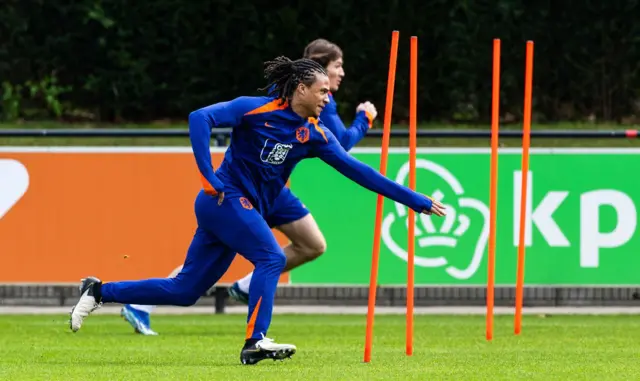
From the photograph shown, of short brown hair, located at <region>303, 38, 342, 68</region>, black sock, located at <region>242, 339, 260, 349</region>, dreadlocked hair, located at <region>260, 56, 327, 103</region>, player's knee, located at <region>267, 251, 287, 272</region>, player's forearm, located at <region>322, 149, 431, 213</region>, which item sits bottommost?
black sock, located at <region>242, 339, 260, 349</region>

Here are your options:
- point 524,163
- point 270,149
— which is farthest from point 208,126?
point 524,163

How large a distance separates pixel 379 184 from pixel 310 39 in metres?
8.50

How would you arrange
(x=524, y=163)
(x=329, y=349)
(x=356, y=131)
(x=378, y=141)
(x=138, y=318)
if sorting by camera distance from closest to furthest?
(x=329, y=349), (x=356, y=131), (x=524, y=163), (x=138, y=318), (x=378, y=141)

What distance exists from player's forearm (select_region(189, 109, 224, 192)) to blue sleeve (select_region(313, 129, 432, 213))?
1.99 feet

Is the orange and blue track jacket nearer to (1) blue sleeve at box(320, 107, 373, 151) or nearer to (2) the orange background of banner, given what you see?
(1) blue sleeve at box(320, 107, 373, 151)

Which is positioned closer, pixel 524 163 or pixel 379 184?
pixel 379 184

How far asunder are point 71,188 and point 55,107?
15.5 ft

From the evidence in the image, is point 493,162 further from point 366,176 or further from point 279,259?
point 279,259

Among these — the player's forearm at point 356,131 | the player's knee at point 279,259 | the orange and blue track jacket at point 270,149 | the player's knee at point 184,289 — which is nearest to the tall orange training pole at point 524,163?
the player's forearm at point 356,131

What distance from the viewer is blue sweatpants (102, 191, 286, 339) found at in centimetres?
902

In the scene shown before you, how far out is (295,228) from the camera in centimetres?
1134

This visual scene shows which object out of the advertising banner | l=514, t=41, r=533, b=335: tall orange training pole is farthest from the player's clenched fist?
the advertising banner

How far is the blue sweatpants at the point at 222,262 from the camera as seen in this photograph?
9.02m

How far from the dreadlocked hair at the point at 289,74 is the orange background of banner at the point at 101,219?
4.37 metres
